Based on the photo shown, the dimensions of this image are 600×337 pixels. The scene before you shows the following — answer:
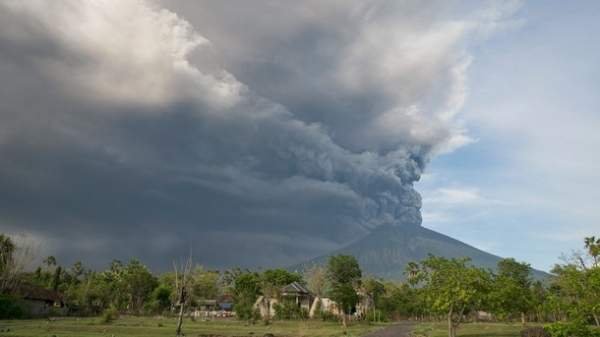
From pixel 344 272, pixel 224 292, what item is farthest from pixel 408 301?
pixel 224 292


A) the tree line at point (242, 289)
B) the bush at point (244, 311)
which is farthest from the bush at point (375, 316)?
the bush at point (244, 311)

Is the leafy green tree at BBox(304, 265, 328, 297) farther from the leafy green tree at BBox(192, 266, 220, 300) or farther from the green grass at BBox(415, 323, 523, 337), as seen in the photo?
the green grass at BBox(415, 323, 523, 337)

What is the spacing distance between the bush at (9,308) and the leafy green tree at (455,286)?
68601mm

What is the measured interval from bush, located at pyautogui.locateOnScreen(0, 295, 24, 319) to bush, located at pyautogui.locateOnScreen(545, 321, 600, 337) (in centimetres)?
8663

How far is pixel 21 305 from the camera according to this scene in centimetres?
8094

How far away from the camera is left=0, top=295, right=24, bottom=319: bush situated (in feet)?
247

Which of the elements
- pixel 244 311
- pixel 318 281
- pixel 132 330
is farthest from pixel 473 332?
pixel 318 281

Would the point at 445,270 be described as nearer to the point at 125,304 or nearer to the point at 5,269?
the point at 5,269

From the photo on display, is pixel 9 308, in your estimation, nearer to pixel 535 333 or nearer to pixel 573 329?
pixel 535 333

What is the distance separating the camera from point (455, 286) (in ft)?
138

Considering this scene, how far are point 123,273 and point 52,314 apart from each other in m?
42.2

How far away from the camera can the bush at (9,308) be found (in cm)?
7531

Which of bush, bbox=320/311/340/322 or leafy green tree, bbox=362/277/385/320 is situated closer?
bush, bbox=320/311/340/322

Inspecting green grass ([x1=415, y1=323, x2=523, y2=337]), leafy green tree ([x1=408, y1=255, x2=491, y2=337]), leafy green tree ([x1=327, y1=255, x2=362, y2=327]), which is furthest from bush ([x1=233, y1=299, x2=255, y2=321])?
leafy green tree ([x1=408, y1=255, x2=491, y2=337])
